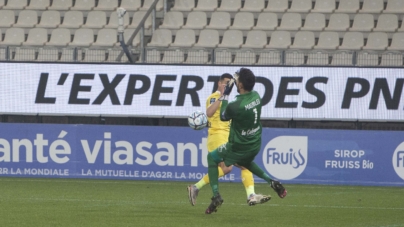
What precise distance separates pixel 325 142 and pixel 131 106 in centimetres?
505

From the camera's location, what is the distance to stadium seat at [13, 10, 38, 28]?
26477mm

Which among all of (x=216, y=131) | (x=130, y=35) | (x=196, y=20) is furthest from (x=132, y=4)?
(x=216, y=131)

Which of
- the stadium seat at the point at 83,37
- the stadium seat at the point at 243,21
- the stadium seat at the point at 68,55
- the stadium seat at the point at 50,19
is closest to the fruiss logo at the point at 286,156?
the stadium seat at the point at 243,21

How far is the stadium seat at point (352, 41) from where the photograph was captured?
23297 millimetres

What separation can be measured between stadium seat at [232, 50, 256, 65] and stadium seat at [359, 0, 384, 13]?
14.9 feet

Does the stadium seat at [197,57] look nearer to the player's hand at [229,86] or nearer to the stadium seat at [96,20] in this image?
the stadium seat at [96,20]

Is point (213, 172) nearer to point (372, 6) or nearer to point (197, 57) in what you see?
point (197, 57)

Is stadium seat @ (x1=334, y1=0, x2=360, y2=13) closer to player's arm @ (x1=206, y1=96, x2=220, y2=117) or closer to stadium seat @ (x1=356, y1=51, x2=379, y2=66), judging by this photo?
stadium seat @ (x1=356, y1=51, x2=379, y2=66)

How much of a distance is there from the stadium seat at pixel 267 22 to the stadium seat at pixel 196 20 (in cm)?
159

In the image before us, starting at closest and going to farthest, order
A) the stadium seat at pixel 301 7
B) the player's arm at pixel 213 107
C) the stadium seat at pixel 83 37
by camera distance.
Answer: the player's arm at pixel 213 107, the stadium seat at pixel 301 7, the stadium seat at pixel 83 37

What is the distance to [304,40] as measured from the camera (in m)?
23.7

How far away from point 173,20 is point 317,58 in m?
5.59

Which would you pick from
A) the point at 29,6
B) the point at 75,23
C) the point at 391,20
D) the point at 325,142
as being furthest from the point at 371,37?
the point at 29,6

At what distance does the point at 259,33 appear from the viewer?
24.1 m
